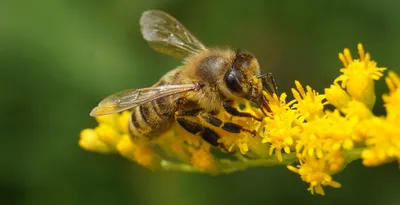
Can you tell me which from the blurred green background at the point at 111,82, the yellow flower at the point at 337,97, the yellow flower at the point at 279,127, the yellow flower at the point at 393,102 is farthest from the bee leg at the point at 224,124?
the blurred green background at the point at 111,82

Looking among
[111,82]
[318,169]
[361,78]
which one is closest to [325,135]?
[318,169]

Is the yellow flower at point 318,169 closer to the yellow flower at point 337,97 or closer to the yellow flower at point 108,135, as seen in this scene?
the yellow flower at point 337,97

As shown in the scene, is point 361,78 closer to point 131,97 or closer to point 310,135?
point 310,135

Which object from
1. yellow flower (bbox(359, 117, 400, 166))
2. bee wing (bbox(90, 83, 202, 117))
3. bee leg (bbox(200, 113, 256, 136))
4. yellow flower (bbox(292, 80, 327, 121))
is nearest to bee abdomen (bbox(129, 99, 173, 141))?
bee wing (bbox(90, 83, 202, 117))

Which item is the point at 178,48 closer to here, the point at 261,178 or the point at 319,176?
the point at 319,176

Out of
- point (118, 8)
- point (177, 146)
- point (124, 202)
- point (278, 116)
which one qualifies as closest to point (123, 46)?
point (118, 8)
